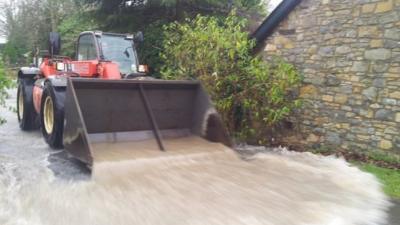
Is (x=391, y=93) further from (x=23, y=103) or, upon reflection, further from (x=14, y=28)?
(x=14, y=28)

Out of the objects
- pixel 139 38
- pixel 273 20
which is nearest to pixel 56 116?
pixel 139 38

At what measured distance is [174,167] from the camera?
214 inches

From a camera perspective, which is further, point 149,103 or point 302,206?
point 149,103

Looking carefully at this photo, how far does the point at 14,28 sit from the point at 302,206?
1328 inches

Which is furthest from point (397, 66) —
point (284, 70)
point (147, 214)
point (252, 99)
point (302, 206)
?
point (147, 214)

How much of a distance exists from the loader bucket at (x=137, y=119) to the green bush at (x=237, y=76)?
6.16 ft

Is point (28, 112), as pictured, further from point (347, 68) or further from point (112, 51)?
point (347, 68)

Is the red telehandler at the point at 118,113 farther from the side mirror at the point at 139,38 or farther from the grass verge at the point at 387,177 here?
the grass verge at the point at 387,177

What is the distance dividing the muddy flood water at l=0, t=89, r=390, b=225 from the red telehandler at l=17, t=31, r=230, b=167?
0.38 m

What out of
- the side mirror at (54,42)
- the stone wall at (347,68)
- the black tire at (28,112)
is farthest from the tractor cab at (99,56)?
the stone wall at (347,68)

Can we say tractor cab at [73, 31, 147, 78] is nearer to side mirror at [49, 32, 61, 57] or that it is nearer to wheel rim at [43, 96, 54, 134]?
side mirror at [49, 32, 61, 57]

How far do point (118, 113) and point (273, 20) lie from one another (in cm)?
448

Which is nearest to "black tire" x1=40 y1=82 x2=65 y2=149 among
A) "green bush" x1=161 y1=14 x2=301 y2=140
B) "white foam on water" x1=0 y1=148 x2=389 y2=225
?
"white foam on water" x1=0 y1=148 x2=389 y2=225

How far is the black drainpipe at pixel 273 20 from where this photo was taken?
29.2 feet
